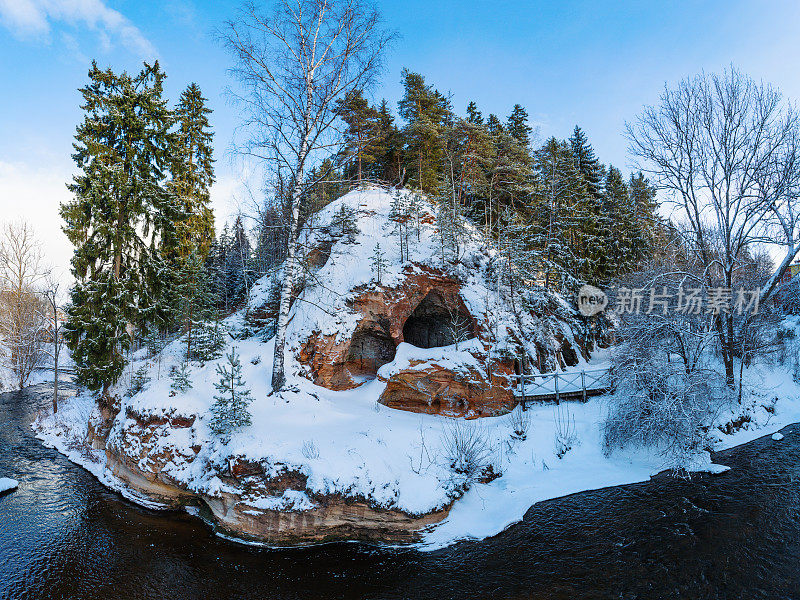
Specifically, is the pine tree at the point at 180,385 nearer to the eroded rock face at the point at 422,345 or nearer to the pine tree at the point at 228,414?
the pine tree at the point at 228,414

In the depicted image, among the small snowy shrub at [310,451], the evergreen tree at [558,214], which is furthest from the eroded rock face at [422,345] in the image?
the evergreen tree at [558,214]

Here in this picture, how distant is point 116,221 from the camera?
15648mm

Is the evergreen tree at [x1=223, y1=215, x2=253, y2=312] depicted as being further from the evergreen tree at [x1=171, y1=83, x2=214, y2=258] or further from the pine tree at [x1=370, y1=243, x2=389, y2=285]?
the pine tree at [x1=370, y1=243, x2=389, y2=285]

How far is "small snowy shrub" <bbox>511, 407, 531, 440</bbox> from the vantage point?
498 inches

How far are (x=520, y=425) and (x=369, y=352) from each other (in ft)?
25.6

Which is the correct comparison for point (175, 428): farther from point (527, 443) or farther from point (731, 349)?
point (731, 349)

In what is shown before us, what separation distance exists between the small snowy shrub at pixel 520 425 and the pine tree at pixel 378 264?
27.1ft

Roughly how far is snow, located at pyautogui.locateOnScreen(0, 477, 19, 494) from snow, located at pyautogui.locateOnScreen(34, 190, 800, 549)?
1.97 metres

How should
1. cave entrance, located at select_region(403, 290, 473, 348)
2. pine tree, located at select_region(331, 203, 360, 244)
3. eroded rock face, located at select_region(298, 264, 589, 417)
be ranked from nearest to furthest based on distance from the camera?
Answer: eroded rock face, located at select_region(298, 264, 589, 417)
cave entrance, located at select_region(403, 290, 473, 348)
pine tree, located at select_region(331, 203, 360, 244)

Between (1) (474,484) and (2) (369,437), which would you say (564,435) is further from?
(2) (369,437)

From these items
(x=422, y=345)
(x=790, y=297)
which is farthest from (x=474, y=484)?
(x=790, y=297)

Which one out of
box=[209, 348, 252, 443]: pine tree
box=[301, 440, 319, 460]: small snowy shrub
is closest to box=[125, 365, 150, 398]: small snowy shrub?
box=[209, 348, 252, 443]: pine tree

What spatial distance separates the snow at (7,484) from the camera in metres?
11.0

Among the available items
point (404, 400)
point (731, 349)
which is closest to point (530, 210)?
point (731, 349)
